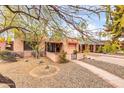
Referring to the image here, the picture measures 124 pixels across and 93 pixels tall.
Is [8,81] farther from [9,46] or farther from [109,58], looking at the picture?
[109,58]

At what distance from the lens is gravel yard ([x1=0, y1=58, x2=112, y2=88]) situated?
364 cm

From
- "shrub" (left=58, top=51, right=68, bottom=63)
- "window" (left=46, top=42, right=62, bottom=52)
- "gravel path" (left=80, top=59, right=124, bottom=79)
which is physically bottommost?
"gravel path" (left=80, top=59, right=124, bottom=79)

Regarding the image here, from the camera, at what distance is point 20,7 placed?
11.9ft

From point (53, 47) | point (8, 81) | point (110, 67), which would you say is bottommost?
point (8, 81)

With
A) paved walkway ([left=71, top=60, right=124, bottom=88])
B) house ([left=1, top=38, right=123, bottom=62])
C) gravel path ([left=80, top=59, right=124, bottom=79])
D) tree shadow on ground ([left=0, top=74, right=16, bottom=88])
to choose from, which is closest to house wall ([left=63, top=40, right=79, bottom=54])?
house ([left=1, top=38, right=123, bottom=62])

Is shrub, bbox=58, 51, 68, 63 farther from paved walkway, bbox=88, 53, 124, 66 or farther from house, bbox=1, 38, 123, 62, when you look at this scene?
paved walkway, bbox=88, 53, 124, 66

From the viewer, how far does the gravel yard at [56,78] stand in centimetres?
364

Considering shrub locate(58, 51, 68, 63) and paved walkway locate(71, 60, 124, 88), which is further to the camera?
shrub locate(58, 51, 68, 63)

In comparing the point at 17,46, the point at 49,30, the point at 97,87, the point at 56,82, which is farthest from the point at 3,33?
the point at 97,87

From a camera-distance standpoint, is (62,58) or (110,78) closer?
(110,78)

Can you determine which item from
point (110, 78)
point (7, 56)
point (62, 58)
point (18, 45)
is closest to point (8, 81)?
point (7, 56)

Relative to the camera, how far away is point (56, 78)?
3.65 m

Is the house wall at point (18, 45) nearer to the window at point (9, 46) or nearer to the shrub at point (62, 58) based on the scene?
the window at point (9, 46)

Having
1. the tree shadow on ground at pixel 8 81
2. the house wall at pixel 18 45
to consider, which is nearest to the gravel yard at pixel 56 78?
the tree shadow on ground at pixel 8 81
